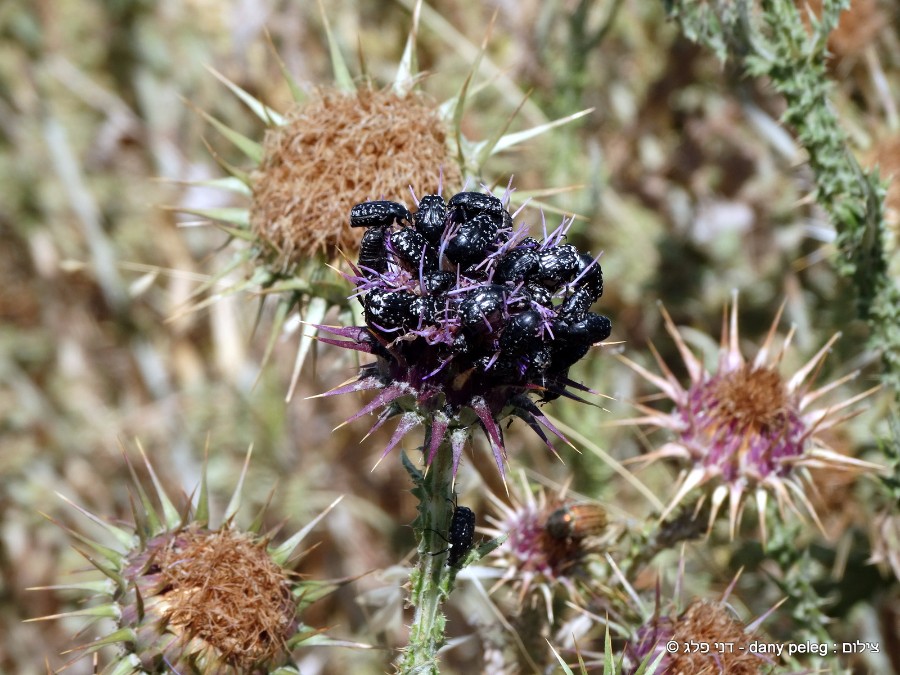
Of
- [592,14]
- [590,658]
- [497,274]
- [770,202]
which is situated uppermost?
[592,14]

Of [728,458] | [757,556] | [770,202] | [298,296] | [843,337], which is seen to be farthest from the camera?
[770,202]

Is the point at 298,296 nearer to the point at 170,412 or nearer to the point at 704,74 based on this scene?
the point at 170,412

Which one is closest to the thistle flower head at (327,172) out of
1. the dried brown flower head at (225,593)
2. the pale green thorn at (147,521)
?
the pale green thorn at (147,521)

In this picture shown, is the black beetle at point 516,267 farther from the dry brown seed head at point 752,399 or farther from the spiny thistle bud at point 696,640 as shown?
the dry brown seed head at point 752,399

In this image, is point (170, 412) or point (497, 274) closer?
point (497, 274)

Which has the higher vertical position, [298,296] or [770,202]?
[770,202]

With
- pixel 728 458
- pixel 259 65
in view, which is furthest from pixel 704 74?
pixel 728 458

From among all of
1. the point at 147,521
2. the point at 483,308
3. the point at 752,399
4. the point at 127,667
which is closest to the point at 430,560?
the point at 483,308

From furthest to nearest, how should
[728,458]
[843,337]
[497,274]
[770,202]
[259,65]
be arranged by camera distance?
[259,65], [770,202], [843,337], [728,458], [497,274]
